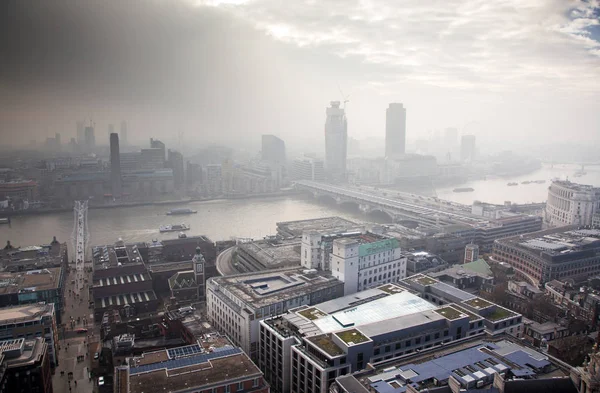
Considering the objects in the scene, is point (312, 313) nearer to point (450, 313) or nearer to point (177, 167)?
point (450, 313)

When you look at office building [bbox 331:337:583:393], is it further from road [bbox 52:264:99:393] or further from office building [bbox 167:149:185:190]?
office building [bbox 167:149:185:190]

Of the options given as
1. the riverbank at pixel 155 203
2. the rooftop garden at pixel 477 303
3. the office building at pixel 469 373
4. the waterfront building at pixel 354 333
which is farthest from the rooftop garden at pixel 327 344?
the riverbank at pixel 155 203

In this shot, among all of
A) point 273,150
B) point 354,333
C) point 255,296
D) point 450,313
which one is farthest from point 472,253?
point 273,150

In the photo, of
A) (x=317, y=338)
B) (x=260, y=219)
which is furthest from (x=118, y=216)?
(x=317, y=338)

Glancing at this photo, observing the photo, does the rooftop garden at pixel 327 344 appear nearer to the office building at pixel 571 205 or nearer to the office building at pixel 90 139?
the office building at pixel 571 205

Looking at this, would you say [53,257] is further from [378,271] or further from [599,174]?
[599,174]

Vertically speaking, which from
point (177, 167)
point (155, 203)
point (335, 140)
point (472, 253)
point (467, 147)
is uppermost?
point (335, 140)

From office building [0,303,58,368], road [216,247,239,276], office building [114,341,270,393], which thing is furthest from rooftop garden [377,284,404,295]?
office building [0,303,58,368]
